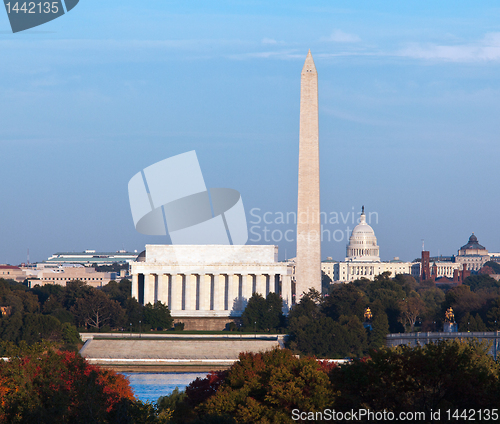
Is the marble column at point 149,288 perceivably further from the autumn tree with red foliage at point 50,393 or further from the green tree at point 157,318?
the autumn tree with red foliage at point 50,393

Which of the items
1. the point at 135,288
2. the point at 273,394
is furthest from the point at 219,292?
the point at 273,394

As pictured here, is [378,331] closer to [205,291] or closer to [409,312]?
[409,312]

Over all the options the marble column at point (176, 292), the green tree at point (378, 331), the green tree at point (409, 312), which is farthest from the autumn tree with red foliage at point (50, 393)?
the marble column at point (176, 292)

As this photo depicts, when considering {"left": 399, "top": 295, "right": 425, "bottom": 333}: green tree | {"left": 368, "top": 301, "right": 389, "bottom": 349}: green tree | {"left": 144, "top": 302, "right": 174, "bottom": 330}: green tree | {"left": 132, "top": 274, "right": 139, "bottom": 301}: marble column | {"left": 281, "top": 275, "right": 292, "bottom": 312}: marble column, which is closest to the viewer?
{"left": 368, "top": 301, "right": 389, "bottom": 349}: green tree

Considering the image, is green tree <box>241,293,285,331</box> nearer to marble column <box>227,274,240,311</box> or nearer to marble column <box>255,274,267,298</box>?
marble column <box>227,274,240,311</box>

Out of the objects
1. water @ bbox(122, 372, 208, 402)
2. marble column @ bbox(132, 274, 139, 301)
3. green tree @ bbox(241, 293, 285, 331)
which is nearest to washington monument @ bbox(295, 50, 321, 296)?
green tree @ bbox(241, 293, 285, 331)

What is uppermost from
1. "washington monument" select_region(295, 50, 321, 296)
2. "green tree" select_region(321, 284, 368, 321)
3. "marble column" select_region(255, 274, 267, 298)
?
"washington monument" select_region(295, 50, 321, 296)

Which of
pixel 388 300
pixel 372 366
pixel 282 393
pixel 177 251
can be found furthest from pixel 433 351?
pixel 177 251
